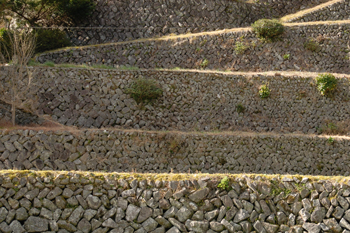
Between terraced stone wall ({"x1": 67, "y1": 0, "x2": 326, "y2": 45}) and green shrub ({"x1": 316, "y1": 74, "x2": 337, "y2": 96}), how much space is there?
29.3 feet

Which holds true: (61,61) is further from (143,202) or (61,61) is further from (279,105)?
(143,202)

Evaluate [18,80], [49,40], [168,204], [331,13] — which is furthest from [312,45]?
[168,204]

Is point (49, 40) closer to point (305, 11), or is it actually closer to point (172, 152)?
point (172, 152)

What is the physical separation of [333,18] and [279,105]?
38.0 ft

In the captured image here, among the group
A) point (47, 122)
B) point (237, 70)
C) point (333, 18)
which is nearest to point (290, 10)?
point (333, 18)

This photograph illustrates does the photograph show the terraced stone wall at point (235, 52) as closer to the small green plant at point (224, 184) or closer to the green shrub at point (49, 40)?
the green shrub at point (49, 40)

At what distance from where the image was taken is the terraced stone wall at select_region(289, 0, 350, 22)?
86.8 ft

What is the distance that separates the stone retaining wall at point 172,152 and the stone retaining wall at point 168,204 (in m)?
5.46

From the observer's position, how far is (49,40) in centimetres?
2244

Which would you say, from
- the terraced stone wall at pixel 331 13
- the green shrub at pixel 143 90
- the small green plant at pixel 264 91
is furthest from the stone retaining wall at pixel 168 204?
the terraced stone wall at pixel 331 13

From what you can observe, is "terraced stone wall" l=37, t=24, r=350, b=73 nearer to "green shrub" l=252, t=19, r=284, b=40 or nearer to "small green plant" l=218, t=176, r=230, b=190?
"green shrub" l=252, t=19, r=284, b=40

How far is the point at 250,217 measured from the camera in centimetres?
847

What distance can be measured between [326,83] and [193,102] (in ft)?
23.3

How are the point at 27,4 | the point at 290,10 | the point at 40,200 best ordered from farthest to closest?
the point at 290,10 < the point at 27,4 < the point at 40,200
